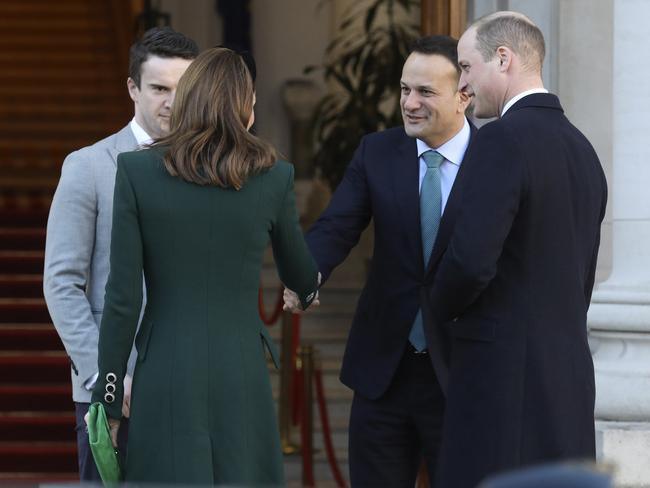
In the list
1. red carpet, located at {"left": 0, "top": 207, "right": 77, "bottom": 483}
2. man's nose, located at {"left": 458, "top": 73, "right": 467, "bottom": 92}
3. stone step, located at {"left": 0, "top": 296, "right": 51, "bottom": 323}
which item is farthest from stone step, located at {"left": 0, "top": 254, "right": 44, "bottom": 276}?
man's nose, located at {"left": 458, "top": 73, "right": 467, "bottom": 92}

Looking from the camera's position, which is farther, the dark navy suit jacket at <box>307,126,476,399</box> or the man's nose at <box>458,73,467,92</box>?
the dark navy suit jacket at <box>307,126,476,399</box>

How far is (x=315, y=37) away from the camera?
43.2ft

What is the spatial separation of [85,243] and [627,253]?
2069 millimetres

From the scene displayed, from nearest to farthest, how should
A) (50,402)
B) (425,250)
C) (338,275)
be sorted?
1. (425,250)
2. (50,402)
3. (338,275)

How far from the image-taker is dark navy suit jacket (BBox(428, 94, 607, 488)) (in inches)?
137

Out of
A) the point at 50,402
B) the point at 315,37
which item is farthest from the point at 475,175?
the point at 315,37

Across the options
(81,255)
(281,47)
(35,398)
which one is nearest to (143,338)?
(81,255)

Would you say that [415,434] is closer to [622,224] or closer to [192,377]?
[192,377]

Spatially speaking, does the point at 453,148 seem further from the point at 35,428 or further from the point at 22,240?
the point at 22,240

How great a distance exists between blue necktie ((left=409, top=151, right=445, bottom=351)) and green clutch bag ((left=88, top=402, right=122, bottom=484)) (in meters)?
0.98

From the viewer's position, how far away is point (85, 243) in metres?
3.68

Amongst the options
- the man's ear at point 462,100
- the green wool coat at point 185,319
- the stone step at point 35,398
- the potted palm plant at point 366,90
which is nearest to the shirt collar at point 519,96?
the man's ear at point 462,100

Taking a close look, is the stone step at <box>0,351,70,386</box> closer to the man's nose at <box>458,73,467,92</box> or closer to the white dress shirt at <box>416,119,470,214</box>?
the white dress shirt at <box>416,119,470,214</box>

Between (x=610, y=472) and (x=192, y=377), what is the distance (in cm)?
161
